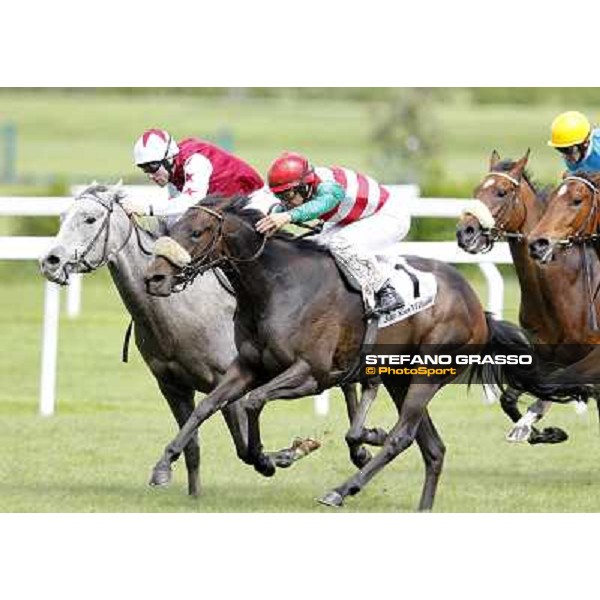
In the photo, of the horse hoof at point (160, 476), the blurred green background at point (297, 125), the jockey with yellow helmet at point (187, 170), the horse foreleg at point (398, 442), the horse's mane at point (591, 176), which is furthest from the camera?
the blurred green background at point (297, 125)

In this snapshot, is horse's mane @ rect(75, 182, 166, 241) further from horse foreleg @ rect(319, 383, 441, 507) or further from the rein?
the rein

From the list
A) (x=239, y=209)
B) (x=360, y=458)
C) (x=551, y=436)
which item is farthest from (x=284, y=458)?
(x=551, y=436)

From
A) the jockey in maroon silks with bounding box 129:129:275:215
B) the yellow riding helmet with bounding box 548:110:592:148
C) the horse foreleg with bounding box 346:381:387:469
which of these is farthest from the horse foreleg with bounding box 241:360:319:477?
the yellow riding helmet with bounding box 548:110:592:148

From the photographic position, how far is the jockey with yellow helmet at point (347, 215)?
7957 millimetres

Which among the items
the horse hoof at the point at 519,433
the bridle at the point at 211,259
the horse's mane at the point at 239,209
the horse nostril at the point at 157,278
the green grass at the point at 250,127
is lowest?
the green grass at the point at 250,127

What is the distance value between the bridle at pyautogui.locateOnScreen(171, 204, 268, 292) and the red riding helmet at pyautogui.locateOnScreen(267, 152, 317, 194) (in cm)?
24

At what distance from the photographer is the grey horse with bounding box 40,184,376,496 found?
844cm

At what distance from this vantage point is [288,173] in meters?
7.96

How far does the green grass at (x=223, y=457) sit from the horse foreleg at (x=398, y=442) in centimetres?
17

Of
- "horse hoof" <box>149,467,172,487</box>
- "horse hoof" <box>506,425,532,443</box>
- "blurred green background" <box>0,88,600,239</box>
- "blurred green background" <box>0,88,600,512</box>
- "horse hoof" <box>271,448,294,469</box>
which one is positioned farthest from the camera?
"blurred green background" <box>0,88,600,239</box>

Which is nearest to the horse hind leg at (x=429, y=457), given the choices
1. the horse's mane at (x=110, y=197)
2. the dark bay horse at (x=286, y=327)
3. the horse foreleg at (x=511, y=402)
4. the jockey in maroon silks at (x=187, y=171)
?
the dark bay horse at (x=286, y=327)

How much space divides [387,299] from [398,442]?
0.64 m

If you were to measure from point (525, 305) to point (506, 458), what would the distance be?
118 centimetres

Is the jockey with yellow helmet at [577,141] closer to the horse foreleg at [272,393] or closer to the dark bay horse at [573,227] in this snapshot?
the dark bay horse at [573,227]
